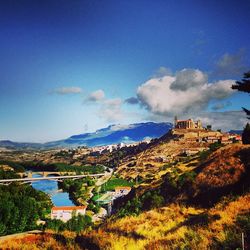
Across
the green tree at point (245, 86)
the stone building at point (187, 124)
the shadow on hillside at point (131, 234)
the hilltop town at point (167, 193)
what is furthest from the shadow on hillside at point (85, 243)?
the stone building at point (187, 124)

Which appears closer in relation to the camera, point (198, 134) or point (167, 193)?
point (167, 193)

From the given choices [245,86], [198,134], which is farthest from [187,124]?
[245,86]

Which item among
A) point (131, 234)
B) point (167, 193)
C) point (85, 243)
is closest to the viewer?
point (85, 243)

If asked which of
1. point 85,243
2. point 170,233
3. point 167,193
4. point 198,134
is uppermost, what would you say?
point 198,134

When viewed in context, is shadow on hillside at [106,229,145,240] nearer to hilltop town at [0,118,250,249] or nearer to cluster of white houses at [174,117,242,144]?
hilltop town at [0,118,250,249]

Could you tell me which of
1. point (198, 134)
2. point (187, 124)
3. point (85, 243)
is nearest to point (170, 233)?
point (85, 243)

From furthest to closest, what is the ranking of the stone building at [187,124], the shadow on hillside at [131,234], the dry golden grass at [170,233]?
the stone building at [187,124]
the shadow on hillside at [131,234]
the dry golden grass at [170,233]

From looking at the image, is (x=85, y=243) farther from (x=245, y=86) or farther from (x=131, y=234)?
(x=245, y=86)

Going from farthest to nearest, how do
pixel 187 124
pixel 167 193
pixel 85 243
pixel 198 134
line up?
pixel 187 124
pixel 198 134
pixel 167 193
pixel 85 243

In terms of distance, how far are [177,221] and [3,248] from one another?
7.59 m

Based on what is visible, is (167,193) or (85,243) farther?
(167,193)

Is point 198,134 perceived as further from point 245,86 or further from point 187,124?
point 245,86

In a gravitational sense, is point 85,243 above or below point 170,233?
below

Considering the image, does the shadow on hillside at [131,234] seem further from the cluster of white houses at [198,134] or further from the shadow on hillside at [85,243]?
the cluster of white houses at [198,134]
